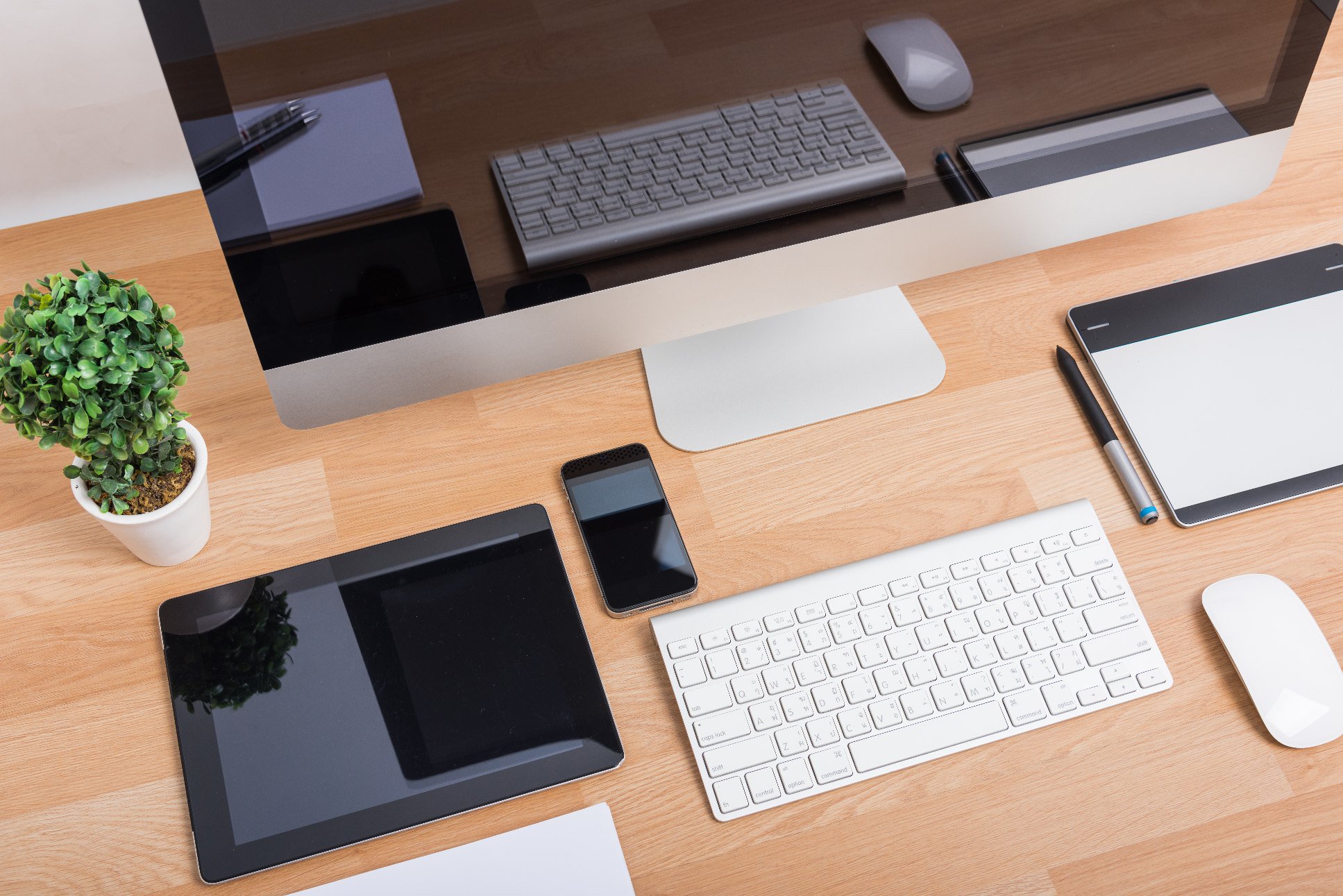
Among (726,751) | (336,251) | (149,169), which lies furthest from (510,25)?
(149,169)

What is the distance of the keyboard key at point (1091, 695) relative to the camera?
25.4 inches

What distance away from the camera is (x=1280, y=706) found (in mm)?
641

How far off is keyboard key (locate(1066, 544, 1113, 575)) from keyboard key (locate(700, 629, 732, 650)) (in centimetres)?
24

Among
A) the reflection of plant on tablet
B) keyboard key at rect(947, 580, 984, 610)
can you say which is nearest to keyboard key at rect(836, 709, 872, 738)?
keyboard key at rect(947, 580, 984, 610)

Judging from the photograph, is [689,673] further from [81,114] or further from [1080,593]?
[81,114]

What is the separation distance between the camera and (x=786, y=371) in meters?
0.77

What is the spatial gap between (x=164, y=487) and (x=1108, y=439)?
67 centimetres

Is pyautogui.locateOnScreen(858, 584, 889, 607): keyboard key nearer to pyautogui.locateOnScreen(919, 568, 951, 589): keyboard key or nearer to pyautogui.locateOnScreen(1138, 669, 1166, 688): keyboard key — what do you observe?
pyautogui.locateOnScreen(919, 568, 951, 589): keyboard key

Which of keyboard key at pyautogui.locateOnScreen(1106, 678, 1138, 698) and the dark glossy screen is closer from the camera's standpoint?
the dark glossy screen

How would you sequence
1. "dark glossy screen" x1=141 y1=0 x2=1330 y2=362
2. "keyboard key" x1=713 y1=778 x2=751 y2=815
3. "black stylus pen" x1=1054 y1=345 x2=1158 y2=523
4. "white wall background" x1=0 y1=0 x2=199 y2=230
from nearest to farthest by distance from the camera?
"dark glossy screen" x1=141 y1=0 x2=1330 y2=362 < "keyboard key" x1=713 y1=778 x2=751 y2=815 < "black stylus pen" x1=1054 y1=345 x2=1158 y2=523 < "white wall background" x1=0 y1=0 x2=199 y2=230

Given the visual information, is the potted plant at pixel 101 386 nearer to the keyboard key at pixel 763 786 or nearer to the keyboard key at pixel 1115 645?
the keyboard key at pixel 763 786

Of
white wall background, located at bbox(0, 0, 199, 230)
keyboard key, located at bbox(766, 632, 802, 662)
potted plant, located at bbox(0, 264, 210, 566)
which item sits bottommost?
keyboard key, located at bbox(766, 632, 802, 662)

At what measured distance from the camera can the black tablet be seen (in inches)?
24.0

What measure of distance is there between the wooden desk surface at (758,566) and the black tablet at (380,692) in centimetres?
2
